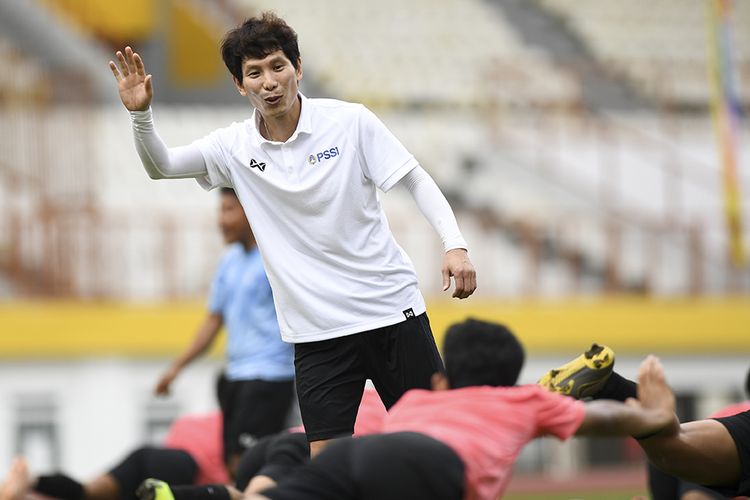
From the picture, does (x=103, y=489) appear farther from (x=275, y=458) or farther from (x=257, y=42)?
(x=257, y=42)

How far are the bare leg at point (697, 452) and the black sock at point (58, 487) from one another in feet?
8.82

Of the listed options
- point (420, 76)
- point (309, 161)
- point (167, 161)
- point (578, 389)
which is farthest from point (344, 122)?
point (420, 76)

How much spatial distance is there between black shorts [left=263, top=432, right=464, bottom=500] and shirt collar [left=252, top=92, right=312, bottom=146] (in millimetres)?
1256

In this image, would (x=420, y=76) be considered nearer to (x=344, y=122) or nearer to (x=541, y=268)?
(x=541, y=268)

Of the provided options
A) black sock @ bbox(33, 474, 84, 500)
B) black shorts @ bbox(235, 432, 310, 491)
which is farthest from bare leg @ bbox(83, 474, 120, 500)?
black shorts @ bbox(235, 432, 310, 491)

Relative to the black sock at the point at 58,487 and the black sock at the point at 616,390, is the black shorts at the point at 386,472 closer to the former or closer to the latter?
the black sock at the point at 616,390

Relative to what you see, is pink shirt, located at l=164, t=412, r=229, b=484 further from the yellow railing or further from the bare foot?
the yellow railing

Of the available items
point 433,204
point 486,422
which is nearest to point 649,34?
point 433,204

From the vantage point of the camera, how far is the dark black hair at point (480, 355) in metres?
4.70

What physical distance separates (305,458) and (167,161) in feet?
4.74

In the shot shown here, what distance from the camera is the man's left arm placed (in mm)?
4980

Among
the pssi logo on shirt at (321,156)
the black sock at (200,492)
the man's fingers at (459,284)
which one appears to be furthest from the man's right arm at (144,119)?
the black sock at (200,492)

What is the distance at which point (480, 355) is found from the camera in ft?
15.4

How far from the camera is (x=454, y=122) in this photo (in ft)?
56.8
